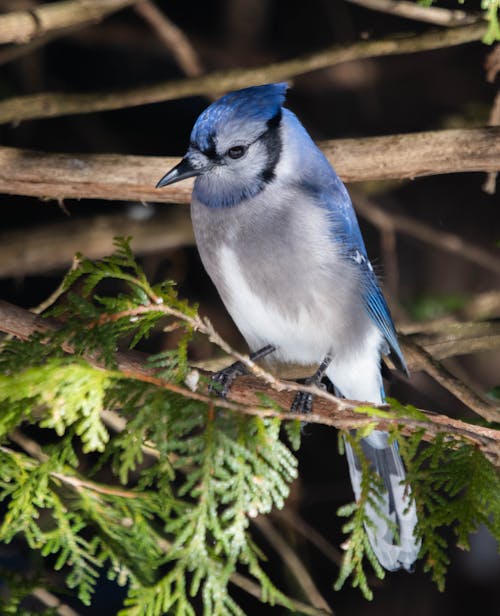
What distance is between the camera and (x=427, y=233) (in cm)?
300

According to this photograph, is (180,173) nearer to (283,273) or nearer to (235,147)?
(235,147)

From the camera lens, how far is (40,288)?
3225 millimetres

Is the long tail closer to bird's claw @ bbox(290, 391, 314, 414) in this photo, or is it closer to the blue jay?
the blue jay

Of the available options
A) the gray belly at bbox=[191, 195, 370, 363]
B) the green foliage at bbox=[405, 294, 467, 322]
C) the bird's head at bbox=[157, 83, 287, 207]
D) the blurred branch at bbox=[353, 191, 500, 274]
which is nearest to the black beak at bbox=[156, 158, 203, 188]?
the bird's head at bbox=[157, 83, 287, 207]

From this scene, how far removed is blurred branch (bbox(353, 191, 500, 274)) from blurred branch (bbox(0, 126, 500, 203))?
0.68 metres

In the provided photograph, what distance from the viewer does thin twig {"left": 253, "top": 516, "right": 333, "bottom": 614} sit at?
2438 millimetres

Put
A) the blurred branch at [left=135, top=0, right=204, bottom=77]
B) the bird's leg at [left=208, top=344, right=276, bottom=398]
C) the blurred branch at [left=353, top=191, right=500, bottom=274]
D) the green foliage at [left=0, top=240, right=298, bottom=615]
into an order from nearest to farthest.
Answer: the green foliage at [left=0, top=240, right=298, bottom=615], the bird's leg at [left=208, top=344, right=276, bottom=398], the blurred branch at [left=135, top=0, right=204, bottom=77], the blurred branch at [left=353, top=191, right=500, bottom=274]

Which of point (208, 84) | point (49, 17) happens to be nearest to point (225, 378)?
point (208, 84)

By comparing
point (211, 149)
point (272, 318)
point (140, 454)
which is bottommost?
point (140, 454)

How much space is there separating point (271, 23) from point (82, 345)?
9.00ft

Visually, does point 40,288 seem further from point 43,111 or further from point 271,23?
point 271,23

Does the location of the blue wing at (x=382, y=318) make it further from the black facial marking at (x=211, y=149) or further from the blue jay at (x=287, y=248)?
the black facial marking at (x=211, y=149)

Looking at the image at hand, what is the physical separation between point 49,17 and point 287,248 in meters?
1.01

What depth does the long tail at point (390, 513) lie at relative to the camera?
2.02m
